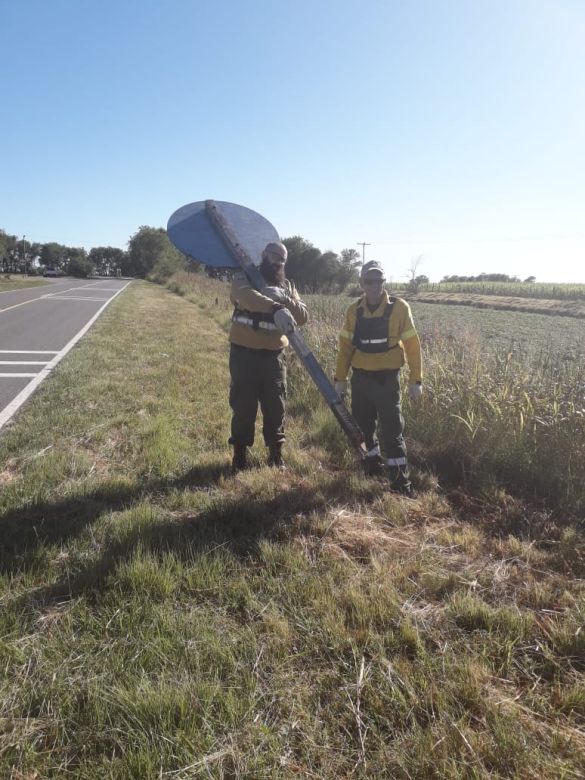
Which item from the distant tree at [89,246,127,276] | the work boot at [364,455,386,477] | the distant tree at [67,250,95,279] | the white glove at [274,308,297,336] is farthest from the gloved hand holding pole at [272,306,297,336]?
the distant tree at [89,246,127,276]

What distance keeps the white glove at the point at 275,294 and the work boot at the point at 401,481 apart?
1730 mm

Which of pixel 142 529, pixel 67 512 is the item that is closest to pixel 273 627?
pixel 142 529

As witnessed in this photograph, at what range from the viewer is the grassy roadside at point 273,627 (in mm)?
1561

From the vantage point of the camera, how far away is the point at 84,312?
1562 centimetres

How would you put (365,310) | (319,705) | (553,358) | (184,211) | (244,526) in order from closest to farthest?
(319,705) < (244,526) < (365,310) < (184,211) < (553,358)

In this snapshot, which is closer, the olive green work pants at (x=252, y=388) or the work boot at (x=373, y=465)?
the olive green work pants at (x=252, y=388)

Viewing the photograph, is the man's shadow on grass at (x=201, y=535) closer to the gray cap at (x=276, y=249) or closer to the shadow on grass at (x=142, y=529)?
the shadow on grass at (x=142, y=529)

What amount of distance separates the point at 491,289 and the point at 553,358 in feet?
181

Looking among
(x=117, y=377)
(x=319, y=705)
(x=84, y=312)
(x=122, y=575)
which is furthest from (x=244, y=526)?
(x=84, y=312)

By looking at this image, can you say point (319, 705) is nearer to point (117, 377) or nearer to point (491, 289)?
point (117, 377)

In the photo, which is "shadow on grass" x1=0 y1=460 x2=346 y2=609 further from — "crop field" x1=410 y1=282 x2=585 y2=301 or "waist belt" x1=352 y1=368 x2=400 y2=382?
"crop field" x1=410 y1=282 x2=585 y2=301

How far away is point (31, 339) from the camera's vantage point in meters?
10.1

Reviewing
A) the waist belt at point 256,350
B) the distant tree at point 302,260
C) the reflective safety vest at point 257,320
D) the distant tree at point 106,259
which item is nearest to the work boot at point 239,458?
the waist belt at point 256,350

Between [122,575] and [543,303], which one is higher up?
[543,303]
